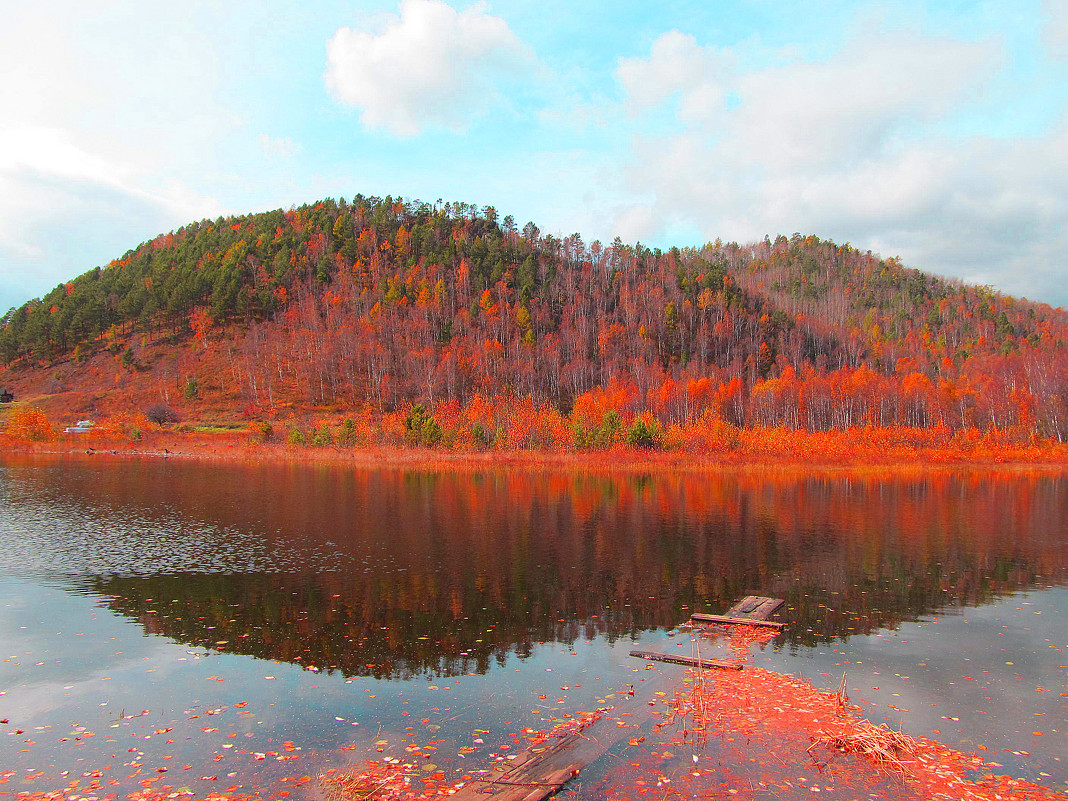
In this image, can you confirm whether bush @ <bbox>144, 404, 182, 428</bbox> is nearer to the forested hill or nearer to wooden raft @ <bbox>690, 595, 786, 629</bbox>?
the forested hill

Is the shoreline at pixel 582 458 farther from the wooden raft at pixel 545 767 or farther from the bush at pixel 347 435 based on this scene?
the wooden raft at pixel 545 767

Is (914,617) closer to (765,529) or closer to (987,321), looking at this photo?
(765,529)

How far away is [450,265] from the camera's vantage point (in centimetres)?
14850

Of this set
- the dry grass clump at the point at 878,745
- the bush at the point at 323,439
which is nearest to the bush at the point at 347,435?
the bush at the point at 323,439

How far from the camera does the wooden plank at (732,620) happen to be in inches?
632

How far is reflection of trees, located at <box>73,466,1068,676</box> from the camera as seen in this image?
15.6 m

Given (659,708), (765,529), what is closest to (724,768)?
(659,708)

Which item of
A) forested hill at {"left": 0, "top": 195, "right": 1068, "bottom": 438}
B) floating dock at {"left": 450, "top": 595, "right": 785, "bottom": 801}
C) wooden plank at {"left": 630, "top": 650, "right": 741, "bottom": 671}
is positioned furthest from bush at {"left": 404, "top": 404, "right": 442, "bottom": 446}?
floating dock at {"left": 450, "top": 595, "right": 785, "bottom": 801}

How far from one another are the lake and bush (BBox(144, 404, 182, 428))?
216ft

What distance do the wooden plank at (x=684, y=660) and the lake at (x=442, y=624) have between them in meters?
0.34

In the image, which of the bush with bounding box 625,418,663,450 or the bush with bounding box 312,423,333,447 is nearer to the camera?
the bush with bounding box 625,418,663,450

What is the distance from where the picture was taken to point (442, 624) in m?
16.0

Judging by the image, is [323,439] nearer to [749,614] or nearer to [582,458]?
[582,458]

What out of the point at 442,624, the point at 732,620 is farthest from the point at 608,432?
the point at 442,624
